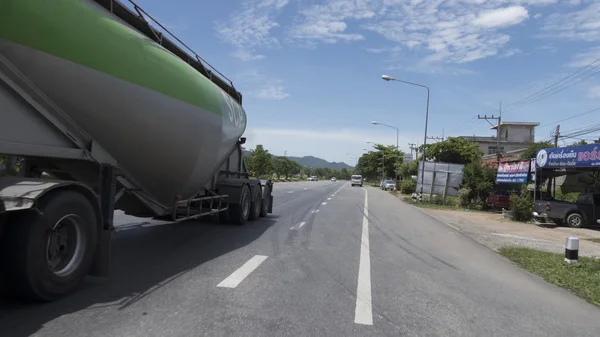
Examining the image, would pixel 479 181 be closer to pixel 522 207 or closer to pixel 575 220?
pixel 522 207

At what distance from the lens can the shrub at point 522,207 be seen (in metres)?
20.1

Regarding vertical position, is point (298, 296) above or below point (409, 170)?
below

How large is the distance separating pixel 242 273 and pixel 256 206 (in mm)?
7656

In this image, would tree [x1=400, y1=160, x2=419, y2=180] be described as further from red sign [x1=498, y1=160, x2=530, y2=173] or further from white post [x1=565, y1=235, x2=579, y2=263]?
white post [x1=565, y1=235, x2=579, y2=263]

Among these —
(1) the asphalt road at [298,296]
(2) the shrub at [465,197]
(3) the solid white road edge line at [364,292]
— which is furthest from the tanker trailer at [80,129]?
(2) the shrub at [465,197]

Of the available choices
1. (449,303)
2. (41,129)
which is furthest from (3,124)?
(449,303)

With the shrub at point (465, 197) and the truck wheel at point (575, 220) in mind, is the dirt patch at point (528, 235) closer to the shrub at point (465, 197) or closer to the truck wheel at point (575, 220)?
the truck wheel at point (575, 220)

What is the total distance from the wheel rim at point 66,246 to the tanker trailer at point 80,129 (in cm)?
1

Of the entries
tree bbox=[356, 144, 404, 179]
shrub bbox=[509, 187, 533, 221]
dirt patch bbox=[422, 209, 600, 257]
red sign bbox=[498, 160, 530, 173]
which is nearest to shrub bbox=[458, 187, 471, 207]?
red sign bbox=[498, 160, 530, 173]

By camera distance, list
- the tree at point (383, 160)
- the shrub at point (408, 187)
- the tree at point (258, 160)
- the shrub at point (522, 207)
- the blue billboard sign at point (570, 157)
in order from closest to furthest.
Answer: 1. the blue billboard sign at point (570, 157)
2. the shrub at point (522, 207)
3. the shrub at point (408, 187)
4. the tree at point (258, 160)
5. the tree at point (383, 160)

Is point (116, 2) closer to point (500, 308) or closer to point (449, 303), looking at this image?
point (449, 303)

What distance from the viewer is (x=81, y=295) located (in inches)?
208

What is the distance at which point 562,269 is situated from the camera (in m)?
8.96

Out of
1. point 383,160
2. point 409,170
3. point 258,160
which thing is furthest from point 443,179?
point 383,160
